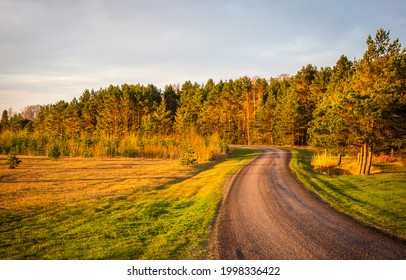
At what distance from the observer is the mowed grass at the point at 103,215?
24.1ft

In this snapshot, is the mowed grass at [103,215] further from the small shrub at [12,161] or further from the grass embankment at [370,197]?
the grass embankment at [370,197]

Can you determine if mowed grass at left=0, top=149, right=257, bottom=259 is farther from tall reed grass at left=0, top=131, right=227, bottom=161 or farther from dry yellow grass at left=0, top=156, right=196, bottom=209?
tall reed grass at left=0, top=131, right=227, bottom=161

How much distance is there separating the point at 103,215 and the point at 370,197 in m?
12.3

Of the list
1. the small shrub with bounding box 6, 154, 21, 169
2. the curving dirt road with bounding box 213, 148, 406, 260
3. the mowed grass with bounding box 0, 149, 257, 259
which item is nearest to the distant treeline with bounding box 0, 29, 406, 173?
the small shrub with bounding box 6, 154, 21, 169

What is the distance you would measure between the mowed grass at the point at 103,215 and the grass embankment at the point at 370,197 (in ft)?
18.2

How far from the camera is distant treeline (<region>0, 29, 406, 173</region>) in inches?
725

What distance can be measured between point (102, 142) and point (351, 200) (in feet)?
91.1

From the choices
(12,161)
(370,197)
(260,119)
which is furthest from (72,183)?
(260,119)

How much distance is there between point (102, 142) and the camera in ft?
104

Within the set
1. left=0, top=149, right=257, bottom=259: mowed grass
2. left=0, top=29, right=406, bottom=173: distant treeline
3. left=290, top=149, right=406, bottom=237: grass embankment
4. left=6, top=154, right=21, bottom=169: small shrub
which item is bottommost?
left=0, top=149, right=257, bottom=259: mowed grass

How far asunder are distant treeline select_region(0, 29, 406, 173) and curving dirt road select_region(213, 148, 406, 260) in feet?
32.4

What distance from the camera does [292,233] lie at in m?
8.06

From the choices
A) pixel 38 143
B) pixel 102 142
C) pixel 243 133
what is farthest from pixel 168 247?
pixel 243 133
